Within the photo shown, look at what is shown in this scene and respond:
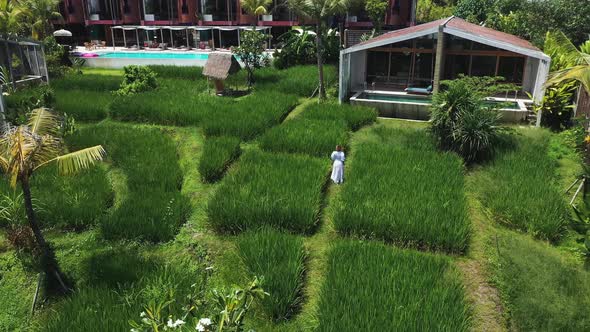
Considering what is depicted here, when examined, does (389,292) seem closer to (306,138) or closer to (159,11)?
(306,138)

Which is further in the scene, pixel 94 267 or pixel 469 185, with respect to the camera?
pixel 469 185

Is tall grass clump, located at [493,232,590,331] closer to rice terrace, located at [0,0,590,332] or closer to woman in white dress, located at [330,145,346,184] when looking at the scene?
rice terrace, located at [0,0,590,332]

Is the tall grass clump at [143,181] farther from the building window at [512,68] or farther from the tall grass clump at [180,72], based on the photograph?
the building window at [512,68]

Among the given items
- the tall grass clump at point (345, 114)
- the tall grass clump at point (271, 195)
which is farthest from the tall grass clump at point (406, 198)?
the tall grass clump at point (345, 114)

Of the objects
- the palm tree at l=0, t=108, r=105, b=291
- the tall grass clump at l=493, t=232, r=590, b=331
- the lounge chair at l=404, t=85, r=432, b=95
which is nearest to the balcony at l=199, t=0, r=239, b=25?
the lounge chair at l=404, t=85, r=432, b=95

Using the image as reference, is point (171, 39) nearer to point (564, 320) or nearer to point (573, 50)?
point (573, 50)

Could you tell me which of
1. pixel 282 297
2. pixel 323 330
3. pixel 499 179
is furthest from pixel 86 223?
pixel 499 179

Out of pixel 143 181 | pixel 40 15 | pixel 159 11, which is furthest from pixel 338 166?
pixel 159 11
